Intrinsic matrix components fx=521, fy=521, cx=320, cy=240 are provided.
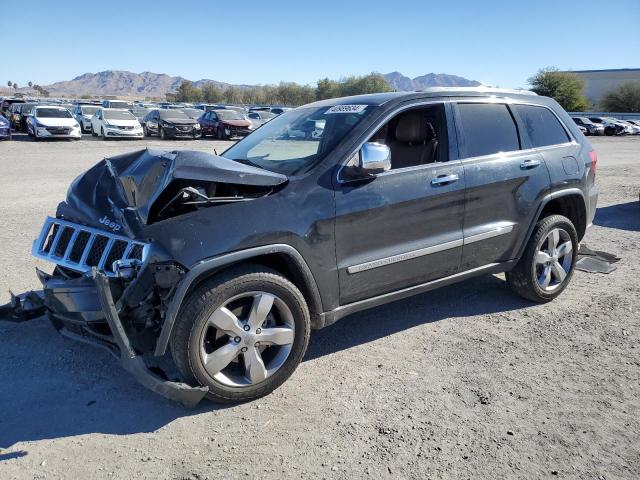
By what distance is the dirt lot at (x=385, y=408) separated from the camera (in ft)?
9.04

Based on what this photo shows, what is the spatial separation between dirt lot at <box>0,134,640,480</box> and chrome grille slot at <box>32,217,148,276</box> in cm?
81

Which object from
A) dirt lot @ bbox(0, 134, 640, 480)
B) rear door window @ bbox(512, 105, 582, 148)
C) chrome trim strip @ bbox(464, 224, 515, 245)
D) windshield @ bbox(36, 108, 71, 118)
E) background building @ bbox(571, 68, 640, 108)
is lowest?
dirt lot @ bbox(0, 134, 640, 480)

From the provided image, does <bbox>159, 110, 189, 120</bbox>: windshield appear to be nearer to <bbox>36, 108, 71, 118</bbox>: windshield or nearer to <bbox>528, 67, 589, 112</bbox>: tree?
<bbox>36, 108, 71, 118</bbox>: windshield

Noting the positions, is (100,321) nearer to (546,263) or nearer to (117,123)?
(546,263)

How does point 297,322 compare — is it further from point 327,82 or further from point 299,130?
point 327,82

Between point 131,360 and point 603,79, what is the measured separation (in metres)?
99.1

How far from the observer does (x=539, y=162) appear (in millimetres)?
4680

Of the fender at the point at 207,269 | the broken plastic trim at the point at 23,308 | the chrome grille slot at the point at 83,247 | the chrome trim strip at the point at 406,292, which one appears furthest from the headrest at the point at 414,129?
the broken plastic trim at the point at 23,308

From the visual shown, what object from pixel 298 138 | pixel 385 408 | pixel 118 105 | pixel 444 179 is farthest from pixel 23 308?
pixel 118 105

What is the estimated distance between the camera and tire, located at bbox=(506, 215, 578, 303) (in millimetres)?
4742

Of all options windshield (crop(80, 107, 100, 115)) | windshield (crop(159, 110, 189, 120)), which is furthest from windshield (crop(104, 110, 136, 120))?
windshield (crop(80, 107, 100, 115))

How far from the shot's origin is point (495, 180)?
4.34 meters

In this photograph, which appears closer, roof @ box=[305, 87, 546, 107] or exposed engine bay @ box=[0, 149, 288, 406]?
exposed engine bay @ box=[0, 149, 288, 406]

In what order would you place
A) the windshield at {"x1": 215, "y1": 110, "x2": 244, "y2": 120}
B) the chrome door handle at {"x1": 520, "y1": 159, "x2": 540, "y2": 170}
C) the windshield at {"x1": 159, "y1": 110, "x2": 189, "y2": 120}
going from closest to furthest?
the chrome door handle at {"x1": 520, "y1": 159, "x2": 540, "y2": 170}
the windshield at {"x1": 159, "y1": 110, "x2": 189, "y2": 120}
the windshield at {"x1": 215, "y1": 110, "x2": 244, "y2": 120}
